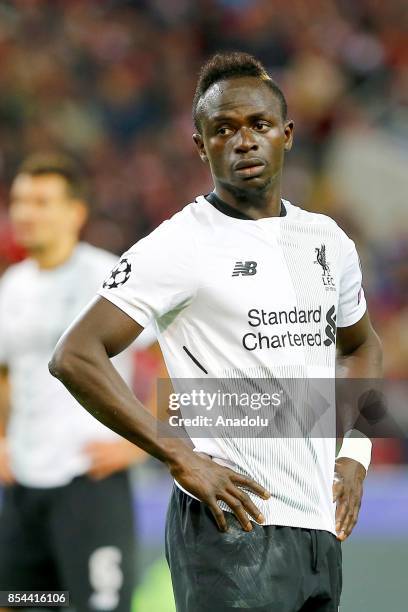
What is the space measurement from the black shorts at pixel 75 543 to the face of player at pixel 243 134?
189 centimetres

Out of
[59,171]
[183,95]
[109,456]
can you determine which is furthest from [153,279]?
[183,95]

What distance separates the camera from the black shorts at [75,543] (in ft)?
13.8

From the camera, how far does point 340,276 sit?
9.45 feet

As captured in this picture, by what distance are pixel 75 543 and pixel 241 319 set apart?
1.93m

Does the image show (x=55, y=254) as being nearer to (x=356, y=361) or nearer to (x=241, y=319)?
(x=356, y=361)

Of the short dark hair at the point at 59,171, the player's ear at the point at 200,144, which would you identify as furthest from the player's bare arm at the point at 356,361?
the short dark hair at the point at 59,171

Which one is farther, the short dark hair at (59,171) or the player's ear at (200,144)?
the short dark hair at (59,171)

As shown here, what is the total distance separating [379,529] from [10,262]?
3514 millimetres

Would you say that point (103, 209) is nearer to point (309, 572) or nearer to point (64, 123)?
point (64, 123)

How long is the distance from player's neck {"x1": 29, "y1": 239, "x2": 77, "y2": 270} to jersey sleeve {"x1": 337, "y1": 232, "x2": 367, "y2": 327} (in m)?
1.94

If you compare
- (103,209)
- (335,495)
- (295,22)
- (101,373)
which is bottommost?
(335,495)

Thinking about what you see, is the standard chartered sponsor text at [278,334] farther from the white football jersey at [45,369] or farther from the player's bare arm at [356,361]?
the white football jersey at [45,369]

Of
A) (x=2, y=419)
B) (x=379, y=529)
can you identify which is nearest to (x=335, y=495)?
(x=2, y=419)

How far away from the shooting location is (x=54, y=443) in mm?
4406
